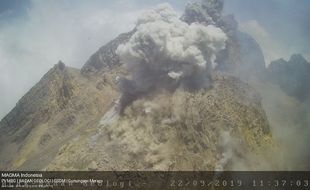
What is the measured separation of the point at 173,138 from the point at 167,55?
15503 millimetres

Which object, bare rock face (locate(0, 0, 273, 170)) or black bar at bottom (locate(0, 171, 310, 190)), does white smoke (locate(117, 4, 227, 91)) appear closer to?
A: bare rock face (locate(0, 0, 273, 170))

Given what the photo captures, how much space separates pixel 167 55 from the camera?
8156 cm

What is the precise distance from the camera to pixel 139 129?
77.6m

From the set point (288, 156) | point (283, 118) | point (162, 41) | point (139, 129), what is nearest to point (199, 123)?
point (139, 129)

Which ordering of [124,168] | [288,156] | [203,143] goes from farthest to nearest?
[288,156] < [203,143] < [124,168]

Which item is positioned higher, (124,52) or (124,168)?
(124,52)

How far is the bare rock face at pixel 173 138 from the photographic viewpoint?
238 feet

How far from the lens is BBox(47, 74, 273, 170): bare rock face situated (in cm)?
7269

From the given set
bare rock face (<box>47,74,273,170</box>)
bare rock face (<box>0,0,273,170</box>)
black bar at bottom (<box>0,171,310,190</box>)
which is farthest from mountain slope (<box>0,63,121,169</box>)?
black bar at bottom (<box>0,171,310,190</box>)

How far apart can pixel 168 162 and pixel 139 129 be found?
8952 mm

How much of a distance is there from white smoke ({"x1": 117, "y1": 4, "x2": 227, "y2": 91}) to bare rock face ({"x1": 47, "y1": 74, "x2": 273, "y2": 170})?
471 centimetres

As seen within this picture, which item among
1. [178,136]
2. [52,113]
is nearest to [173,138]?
[178,136]

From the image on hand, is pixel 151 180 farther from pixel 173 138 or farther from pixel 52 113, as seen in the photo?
pixel 52 113

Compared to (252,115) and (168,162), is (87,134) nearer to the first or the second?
(168,162)
